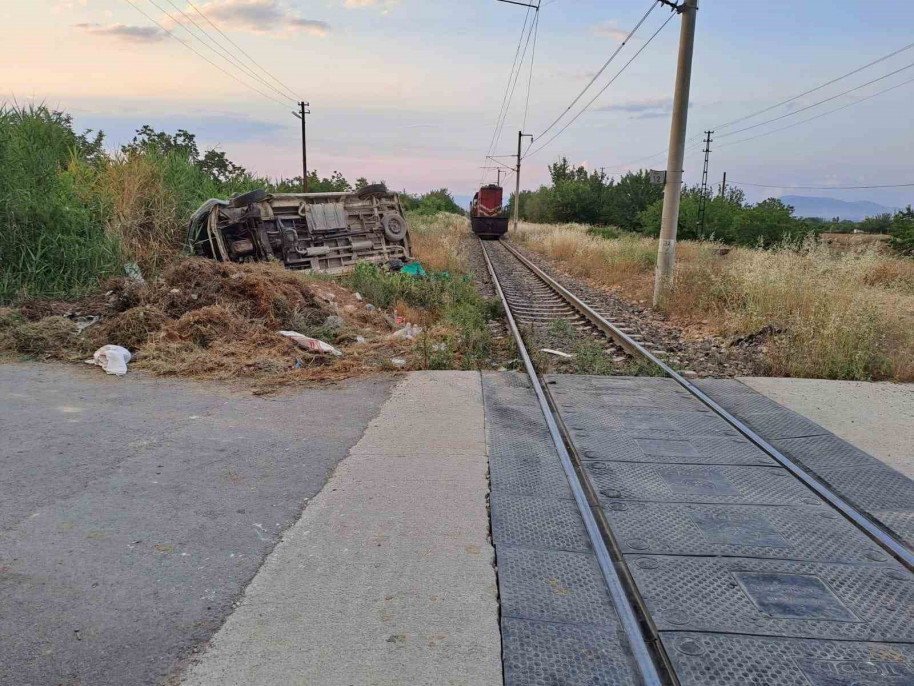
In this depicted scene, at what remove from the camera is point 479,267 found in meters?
21.8

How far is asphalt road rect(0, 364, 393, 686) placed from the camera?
8.76 ft

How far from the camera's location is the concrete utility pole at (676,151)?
38.6ft

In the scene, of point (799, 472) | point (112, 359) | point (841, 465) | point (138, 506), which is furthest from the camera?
point (112, 359)

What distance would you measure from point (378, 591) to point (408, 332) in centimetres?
645

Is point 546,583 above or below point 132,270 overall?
below

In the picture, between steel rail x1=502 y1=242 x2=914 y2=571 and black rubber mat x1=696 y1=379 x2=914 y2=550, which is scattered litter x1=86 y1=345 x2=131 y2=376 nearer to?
steel rail x1=502 y1=242 x2=914 y2=571

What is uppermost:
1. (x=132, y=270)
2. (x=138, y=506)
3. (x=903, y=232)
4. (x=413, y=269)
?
(x=903, y=232)

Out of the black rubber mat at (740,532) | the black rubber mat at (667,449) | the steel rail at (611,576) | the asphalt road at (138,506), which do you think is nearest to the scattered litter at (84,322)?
the asphalt road at (138,506)

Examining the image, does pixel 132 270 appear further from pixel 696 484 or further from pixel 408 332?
pixel 696 484

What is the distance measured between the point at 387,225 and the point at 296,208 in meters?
2.68

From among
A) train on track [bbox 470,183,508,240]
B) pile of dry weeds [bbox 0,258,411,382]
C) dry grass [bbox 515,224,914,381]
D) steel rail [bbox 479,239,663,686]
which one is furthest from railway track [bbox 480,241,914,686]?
train on track [bbox 470,183,508,240]

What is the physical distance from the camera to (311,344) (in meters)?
8.13

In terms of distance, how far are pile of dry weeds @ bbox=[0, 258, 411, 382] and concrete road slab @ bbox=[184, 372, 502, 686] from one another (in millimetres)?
3167

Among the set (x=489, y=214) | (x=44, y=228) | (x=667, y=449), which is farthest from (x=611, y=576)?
(x=489, y=214)
